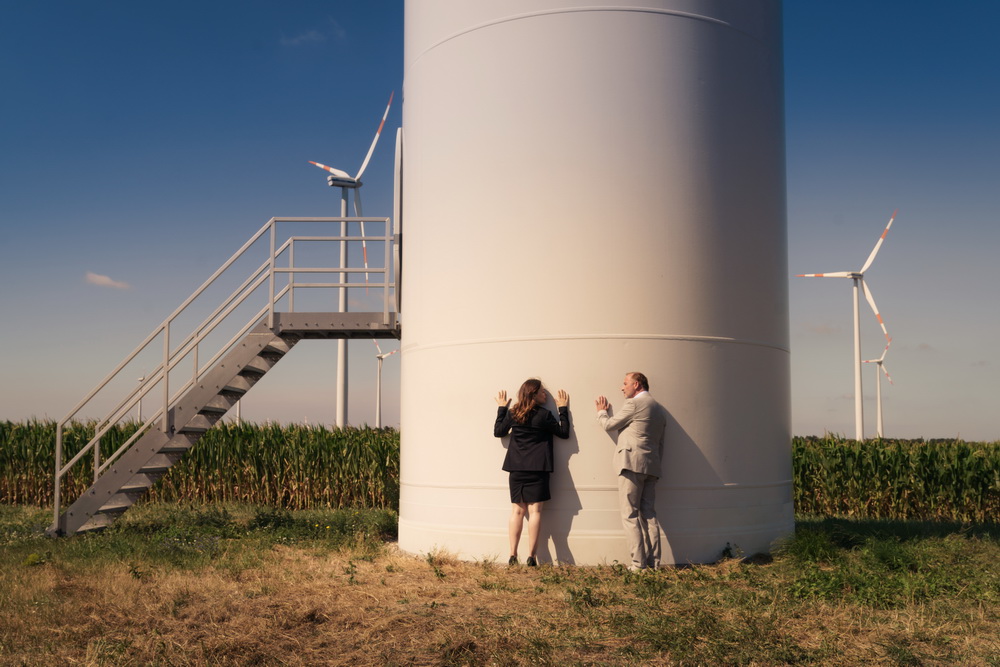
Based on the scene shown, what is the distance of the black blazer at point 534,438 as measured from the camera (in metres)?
9.77

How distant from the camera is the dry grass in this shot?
6590 mm

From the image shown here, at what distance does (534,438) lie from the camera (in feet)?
32.3

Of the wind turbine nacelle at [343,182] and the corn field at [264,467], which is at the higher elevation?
the wind turbine nacelle at [343,182]

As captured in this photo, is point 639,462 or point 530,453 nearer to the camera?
point 639,462

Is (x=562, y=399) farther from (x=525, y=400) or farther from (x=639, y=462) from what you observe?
(x=639, y=462)

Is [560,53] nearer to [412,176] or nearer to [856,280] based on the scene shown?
[412,176]

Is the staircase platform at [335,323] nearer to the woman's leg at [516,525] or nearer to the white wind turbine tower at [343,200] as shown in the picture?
the woman's leg at [516,525]

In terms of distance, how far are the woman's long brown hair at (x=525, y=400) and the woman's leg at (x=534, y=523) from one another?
94cm

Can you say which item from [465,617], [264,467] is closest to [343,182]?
[264,467]

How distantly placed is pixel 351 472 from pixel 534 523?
10.9m

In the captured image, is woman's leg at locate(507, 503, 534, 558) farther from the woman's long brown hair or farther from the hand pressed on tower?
the hand pressed on tower

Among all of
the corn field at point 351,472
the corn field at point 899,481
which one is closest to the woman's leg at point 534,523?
the corn field at point 351,472

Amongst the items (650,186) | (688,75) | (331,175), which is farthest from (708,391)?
(331,175)

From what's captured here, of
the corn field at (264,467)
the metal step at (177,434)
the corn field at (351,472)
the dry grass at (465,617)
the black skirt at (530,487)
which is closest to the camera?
the dry grass at (465,617)
